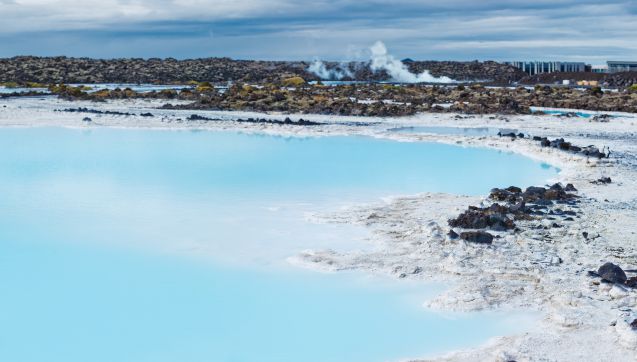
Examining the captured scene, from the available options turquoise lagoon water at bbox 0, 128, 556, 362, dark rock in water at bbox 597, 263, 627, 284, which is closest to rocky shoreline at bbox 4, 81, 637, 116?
turquoise lagoon water at bbox 0, 128, 556, 362

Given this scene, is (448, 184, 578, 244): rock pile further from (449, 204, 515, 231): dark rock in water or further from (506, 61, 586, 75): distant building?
(506, 61, 586, 75): distant building

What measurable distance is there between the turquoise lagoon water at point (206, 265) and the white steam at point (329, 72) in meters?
65.1

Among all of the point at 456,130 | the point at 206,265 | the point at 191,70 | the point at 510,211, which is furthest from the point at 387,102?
the point at 191,70

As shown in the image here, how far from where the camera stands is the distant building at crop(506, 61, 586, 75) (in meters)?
84.8

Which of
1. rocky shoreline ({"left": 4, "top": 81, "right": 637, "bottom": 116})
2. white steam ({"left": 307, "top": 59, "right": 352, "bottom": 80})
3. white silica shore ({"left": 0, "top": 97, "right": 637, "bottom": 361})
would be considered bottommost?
white silica shore ({"left": 0, "top": 97, "right": 637, "bottom": 361})

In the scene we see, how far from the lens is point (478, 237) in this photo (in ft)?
29.2

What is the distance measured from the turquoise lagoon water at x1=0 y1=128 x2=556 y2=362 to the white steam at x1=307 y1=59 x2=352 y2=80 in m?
65.1

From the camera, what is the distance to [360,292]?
730 cm

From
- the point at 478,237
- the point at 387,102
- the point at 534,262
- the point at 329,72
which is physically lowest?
the point at 534,262

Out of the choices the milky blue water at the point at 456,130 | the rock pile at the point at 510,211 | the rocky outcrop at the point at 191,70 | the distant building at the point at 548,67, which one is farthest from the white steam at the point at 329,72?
the rock pile at the point at 510,211

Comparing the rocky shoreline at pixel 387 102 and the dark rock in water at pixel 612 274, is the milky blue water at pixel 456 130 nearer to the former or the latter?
the rocky shoreline at pixel 387 102

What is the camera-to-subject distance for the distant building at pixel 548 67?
84812 millimetres

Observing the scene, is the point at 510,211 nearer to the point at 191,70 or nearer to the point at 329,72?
the point at 191,70

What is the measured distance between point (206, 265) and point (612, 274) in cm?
429
